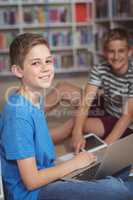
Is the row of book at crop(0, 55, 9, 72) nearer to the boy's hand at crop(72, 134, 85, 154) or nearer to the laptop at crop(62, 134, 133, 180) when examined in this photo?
the boy's hand at crop(72, 134, 85, 154)

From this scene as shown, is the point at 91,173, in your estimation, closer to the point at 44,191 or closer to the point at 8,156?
the point at 44,191

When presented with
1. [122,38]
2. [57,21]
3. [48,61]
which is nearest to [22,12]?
[57,21]

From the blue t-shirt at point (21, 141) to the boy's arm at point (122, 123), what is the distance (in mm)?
678

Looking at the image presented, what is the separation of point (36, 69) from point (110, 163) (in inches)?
18.2

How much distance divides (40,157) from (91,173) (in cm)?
24

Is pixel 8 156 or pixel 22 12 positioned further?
pixel 22 12

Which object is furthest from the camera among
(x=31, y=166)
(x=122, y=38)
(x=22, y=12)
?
(x=22, y=12)

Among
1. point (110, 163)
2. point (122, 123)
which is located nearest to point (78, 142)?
point (122, 123)

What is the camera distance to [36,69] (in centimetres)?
128

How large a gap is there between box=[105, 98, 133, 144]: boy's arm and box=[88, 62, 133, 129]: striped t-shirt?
0.27 feet

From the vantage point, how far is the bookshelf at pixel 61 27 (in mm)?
4496

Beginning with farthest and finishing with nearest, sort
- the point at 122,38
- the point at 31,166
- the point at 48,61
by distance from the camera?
the point at 122,38
the point at 48,61
the point at 31,166

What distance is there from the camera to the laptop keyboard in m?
1.34

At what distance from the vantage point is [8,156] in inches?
47.5
